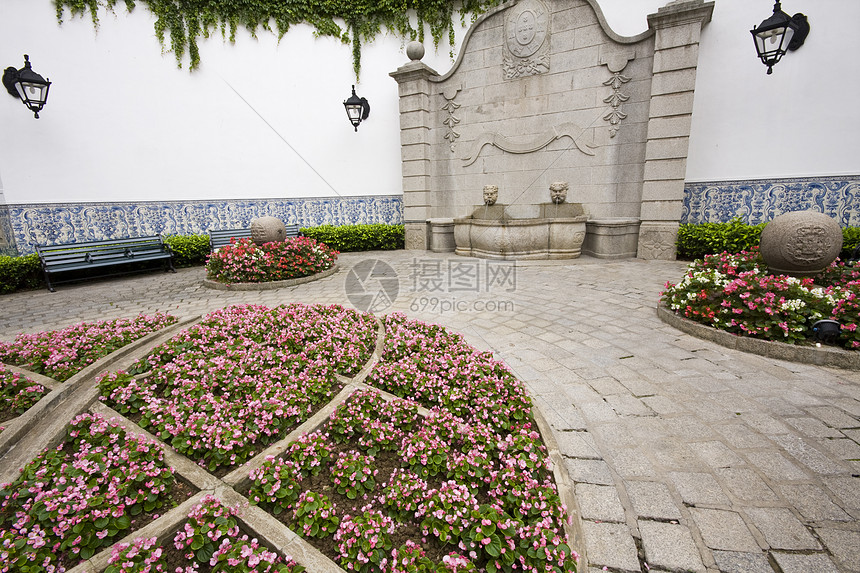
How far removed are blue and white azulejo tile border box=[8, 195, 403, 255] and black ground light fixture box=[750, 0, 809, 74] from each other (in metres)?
8.21

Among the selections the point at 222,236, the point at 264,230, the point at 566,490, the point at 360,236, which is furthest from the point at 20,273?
the point at 566,490

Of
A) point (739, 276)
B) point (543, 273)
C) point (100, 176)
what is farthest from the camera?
point (100, 176)

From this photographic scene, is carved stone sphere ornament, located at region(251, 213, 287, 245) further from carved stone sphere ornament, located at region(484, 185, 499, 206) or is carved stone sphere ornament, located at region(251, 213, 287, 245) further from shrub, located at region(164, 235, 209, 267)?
carved stone sphere ornament, located at region(484, 185, 499, 206)

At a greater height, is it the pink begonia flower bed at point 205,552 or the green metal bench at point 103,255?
the green metal bench at point 103,255

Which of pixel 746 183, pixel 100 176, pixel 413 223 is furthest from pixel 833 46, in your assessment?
pixel 100 176

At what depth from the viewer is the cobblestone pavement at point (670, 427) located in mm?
1739

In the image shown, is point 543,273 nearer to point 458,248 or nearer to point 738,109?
point 458,248

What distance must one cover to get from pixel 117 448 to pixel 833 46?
11.1 metres

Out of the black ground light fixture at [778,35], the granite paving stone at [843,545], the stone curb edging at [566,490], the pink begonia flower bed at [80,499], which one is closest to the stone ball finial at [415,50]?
the black ground light fixture at [778,35]

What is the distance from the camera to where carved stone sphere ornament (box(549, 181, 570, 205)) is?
892 centimetres

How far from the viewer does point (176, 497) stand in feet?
6.17

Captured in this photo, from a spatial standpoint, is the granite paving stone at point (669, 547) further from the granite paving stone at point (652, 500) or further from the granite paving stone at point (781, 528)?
the granite paving stone at point (781, 528)

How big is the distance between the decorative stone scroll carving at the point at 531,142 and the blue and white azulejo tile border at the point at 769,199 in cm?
248

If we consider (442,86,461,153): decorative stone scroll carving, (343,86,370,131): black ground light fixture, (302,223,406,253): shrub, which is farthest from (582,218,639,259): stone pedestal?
(343,86,370,131): black ground light fixture
